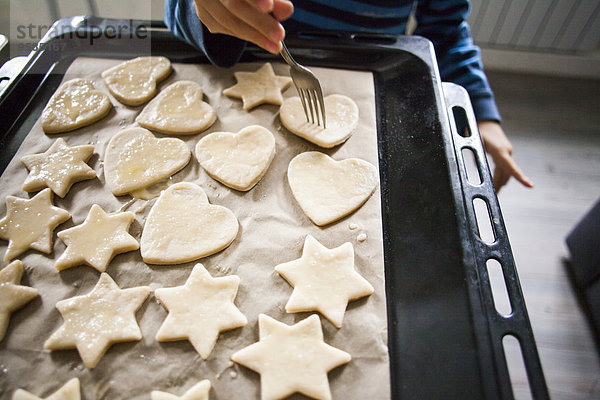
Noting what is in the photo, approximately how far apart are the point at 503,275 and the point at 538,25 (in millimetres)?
1921

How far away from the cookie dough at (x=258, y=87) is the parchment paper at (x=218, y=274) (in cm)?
2

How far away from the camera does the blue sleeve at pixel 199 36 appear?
1.08 meters

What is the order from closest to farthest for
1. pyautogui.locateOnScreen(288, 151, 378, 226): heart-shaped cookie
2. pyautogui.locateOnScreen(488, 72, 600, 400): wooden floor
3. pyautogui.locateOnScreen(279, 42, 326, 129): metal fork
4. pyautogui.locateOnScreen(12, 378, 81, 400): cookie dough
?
pyautogui.locateOnScreen(12, 378, 81, 400): cookie dough
pyautogui.locateOnScreen(288, 151, 378, 226): heart-shaped cookie
pyautogui.locateOnScreen(279, 42, 326, 129): metal fork
pyautogui.locateOnScreen(488, 72, 600, 400): wooden floor

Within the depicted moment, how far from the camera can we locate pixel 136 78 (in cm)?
115

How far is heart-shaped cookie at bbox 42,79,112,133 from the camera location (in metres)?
1.05

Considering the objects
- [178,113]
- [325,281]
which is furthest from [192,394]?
[178,113]

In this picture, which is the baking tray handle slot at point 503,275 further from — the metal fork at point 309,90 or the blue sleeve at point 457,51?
the metal fork at point 309,90

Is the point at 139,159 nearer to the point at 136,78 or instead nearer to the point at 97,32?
the point at 136,78

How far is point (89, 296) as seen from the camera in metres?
0.79

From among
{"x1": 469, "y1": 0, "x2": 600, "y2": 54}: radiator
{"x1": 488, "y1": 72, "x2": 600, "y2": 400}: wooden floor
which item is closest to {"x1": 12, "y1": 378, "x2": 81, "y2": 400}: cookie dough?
{"x1": 488, "y1": 72, "x2": 600, "y2": 400}: wooden floor

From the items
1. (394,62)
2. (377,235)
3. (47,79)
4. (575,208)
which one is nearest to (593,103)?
(575,208)

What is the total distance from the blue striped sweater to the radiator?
3.40ft

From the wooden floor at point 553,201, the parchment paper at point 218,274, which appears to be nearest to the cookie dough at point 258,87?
the parchment paper at point 218,274

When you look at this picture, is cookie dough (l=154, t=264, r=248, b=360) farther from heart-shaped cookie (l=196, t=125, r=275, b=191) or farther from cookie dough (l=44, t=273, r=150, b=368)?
heart-shaped cookie (l=196, t=125, r=275, b=191)
